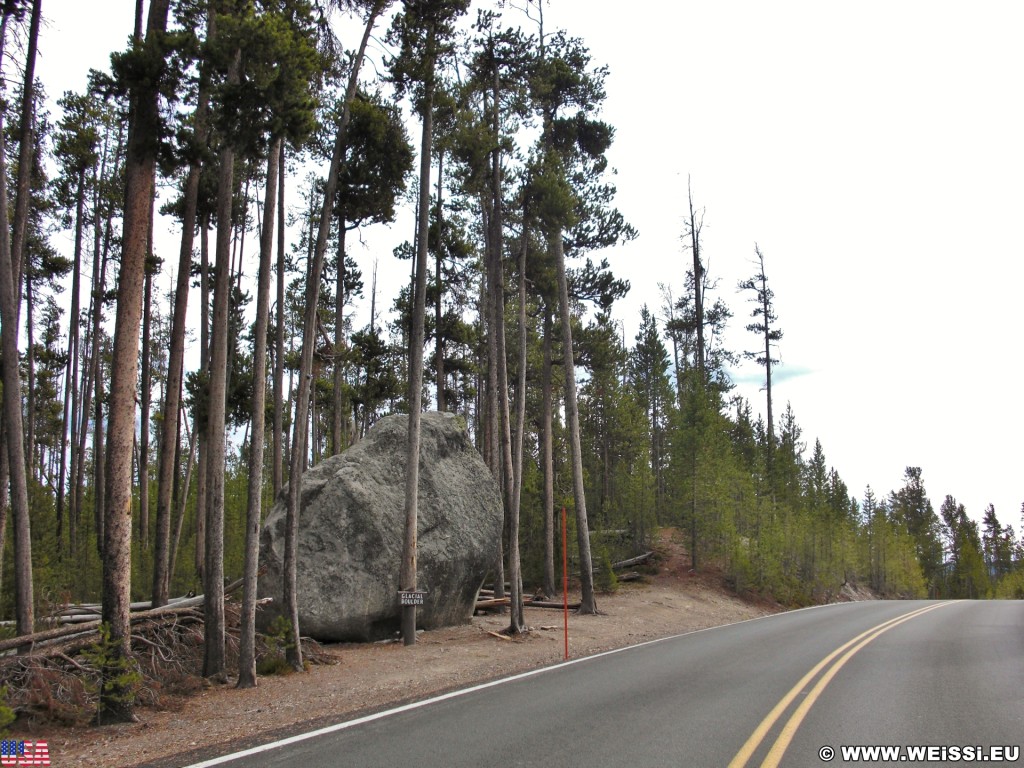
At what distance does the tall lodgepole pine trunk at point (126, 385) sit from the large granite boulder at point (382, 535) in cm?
550

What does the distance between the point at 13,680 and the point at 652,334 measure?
42259 millimetres

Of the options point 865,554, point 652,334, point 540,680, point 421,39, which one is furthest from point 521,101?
point 865,554

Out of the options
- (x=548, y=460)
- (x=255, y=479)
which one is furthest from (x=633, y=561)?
(x=255, y=479)

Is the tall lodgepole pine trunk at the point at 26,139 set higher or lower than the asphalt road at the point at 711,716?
higher

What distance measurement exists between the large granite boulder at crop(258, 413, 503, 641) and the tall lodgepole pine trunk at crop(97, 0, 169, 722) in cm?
550

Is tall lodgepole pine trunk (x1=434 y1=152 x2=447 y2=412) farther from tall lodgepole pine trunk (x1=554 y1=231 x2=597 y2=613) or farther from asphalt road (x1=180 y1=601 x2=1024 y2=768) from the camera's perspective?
asphalt road (x1=180 y1=601 x2=1024 y2=768)

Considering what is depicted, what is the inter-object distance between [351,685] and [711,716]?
5445mm

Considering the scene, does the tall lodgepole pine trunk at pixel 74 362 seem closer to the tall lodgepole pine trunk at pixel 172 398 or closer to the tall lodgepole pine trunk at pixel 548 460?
the tall lodgepole pine trunk at pixel 172 398

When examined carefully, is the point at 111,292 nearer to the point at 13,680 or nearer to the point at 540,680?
the point at 13,680

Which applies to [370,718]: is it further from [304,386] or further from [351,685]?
[304,386]

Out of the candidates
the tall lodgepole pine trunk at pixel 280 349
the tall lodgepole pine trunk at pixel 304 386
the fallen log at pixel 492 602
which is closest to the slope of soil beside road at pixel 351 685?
the fallen log at pixel 492 602

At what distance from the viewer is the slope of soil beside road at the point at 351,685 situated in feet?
22.5

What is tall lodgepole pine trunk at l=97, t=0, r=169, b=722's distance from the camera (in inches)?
314

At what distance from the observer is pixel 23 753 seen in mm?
6426
